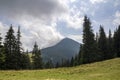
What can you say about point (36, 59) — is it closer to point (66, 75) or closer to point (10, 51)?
point (10, 51)

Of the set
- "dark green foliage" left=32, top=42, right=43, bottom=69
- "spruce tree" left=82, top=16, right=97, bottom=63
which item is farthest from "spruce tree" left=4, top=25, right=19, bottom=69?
"spruce tree" left=82, top=16, right=97, bottom=63

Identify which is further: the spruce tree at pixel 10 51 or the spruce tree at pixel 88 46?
the spruce tree at pixel 88 46

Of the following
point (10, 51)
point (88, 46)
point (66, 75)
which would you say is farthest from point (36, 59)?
point (66, 75)

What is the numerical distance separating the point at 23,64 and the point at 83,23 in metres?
25.2

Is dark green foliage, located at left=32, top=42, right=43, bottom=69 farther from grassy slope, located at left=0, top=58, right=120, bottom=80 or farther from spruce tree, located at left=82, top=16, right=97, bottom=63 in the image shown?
grassy slope, located at left=0, top=58, right=120, bottom=80

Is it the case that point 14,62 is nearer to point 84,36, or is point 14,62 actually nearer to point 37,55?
point 37,55

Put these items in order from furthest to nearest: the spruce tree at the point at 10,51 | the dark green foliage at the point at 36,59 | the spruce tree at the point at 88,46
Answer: the dark green foliage at the point at 36,59 → the spruce tree at the point at 88,46 → the spruce tree at the point at 10,51

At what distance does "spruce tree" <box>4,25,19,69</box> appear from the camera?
64312mm

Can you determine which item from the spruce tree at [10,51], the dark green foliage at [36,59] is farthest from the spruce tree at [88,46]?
the spruce tree at [10,51]

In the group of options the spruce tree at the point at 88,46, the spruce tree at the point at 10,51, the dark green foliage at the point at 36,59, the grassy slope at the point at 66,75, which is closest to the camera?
the grassy slope at the point at 66,75

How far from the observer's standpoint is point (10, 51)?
6575cm

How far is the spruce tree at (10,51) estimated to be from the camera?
211 feet

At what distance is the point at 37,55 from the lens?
80.7 meters

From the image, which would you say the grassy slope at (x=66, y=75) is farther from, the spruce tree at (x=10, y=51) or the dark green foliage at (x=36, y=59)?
the dark green foliage at (x=36, y=59)
